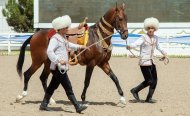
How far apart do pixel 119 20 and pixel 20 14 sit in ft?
108

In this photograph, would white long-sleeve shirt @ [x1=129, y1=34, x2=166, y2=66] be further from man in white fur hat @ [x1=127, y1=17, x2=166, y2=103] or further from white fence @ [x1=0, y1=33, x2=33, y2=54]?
white fence @ [x1=0, y1=33, x2=33, y2=54]

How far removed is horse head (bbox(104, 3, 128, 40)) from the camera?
10.1 metres

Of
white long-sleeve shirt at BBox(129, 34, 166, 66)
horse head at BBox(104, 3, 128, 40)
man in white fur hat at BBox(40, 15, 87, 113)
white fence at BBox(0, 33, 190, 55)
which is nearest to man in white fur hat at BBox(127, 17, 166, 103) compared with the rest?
white long-sleeve shirt at BBox(129, 34, 166, 66)

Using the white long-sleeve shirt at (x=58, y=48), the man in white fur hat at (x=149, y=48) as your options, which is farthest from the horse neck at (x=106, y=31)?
the white long-sleeve shirt at (x=58, y=48)

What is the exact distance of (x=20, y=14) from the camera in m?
42.1

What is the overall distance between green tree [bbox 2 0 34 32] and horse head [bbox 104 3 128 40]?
1262 inches

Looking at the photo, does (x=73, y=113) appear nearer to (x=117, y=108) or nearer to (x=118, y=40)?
(x=117, y=108)

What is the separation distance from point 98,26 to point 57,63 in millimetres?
2104

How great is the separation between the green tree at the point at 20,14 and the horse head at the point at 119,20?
32.1 metres

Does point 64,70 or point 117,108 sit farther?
point 117,108

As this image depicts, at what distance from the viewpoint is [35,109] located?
947 cm

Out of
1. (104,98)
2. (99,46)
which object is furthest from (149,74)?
(104,98)

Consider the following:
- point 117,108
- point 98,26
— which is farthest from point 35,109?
point 98,26

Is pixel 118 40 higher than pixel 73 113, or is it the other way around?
pixel 73 113
